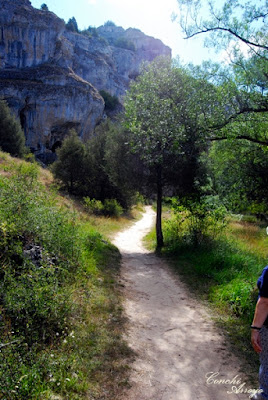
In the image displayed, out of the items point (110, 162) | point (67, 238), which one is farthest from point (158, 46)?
point (67, 238)

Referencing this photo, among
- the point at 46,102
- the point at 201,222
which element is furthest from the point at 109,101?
the point at 201,222

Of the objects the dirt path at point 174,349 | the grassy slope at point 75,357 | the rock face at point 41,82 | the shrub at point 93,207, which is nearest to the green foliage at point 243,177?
the dirt path at point 174,349

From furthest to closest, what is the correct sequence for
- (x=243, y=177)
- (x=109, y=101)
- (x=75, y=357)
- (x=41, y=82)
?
(x=109, y=101) < (x=41, y=82) < (x=243, y=177) < (x=75, y=357)

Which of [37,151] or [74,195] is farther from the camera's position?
[37,151]

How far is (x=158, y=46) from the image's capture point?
96938 mm

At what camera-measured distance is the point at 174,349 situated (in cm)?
402

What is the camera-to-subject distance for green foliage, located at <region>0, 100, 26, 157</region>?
2578 cm

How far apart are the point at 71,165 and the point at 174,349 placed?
18855mm

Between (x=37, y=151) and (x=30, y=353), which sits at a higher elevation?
(x=37, y=151)

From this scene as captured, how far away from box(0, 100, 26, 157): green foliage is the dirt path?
23.6 metres

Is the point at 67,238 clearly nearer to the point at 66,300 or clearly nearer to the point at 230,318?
the point at 66,300

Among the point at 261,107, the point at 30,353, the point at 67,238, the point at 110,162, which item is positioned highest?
the point at 261,107

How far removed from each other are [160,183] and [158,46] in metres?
103
